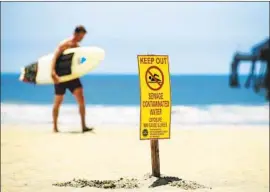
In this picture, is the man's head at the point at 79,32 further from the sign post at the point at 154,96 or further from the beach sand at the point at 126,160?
the sign post at the point at 154,96

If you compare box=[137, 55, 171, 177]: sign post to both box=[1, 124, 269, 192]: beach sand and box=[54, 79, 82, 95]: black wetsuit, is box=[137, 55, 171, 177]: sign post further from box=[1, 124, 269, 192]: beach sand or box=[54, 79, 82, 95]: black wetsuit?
box=[54, 79, 82, 95]: black wetsuit

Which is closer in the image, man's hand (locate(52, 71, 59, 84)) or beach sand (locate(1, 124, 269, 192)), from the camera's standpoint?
beach sand (locate(1, 124, 269, 192))

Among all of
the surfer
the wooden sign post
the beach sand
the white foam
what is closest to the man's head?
the surfer

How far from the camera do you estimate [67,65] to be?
6883 millimetres

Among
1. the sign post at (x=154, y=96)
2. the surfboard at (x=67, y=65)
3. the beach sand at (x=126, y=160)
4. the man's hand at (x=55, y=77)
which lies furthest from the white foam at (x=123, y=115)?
the sign post at (x=154, y=96)

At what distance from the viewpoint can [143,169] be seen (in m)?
4.49

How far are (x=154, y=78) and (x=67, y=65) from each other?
3823 mm

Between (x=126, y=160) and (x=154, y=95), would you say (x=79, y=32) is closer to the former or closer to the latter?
(x=126, y=160)

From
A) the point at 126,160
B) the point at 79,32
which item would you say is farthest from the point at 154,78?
the point at 79,32

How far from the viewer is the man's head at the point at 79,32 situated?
650cm

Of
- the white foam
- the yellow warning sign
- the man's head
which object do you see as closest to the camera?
the yellow warning sign

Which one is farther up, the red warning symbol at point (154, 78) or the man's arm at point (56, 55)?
the man's arm at point (56, 55)

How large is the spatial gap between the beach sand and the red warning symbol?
70cm

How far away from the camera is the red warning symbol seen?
3.21 meters
